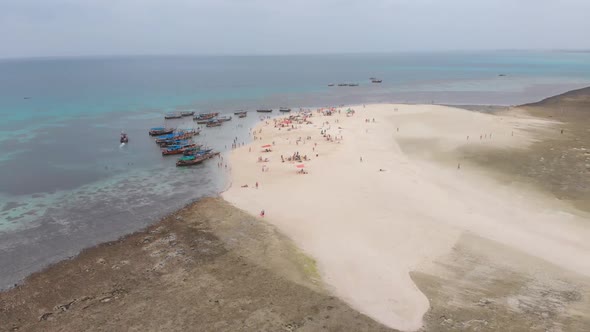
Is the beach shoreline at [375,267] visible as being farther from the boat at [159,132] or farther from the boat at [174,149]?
the boat at [159,132]

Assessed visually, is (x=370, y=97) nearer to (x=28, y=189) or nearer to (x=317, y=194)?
(x=317, y=194)

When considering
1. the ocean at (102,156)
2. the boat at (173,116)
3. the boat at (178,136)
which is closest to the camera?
the ocean at (102,156)

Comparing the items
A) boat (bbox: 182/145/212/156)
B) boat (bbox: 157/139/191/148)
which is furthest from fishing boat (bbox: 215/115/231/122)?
boat (bbox: 182/145/212/156)

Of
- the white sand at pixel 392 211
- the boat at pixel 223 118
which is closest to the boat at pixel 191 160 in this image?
the white sand at pixel 392 211

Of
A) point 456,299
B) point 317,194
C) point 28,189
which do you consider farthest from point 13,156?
point 456,299

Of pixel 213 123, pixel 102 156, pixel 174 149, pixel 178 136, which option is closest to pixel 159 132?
pixel 178 136

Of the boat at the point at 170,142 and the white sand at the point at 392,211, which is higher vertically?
the boat at the point at 170,142

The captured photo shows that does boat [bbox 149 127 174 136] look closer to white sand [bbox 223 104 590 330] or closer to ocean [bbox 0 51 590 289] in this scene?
ocean [bbox 0 51 590 289]

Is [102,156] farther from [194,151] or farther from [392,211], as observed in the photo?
[392,211]
